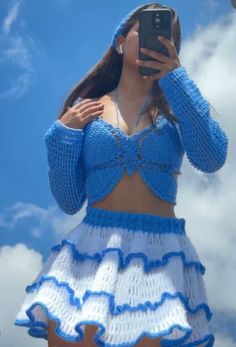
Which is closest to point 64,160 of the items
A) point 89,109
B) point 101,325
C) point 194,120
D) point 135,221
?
point 89,109

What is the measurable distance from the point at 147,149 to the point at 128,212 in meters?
0.20

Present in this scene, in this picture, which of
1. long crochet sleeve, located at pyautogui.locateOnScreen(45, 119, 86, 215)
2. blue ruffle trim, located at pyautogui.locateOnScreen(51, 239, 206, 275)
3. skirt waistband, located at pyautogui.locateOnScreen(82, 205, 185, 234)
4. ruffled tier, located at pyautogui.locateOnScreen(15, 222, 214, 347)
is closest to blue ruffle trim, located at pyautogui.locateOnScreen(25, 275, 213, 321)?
ruffled tier, located at pyautogui.locateOnScreen(15, 222, 214, 347)

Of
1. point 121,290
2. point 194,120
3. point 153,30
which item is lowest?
point 121,290

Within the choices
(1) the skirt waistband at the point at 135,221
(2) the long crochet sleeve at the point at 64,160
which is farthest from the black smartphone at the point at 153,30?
(1) the skirt waistband at the point at 135,221

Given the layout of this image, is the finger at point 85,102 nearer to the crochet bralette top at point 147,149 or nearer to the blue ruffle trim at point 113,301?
the crochet bralette top at point 147,149

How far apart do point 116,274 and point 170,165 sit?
41 cm

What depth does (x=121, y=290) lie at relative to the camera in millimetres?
1808

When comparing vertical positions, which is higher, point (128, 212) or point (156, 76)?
point (156, 76)

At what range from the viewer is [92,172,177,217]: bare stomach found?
197cm

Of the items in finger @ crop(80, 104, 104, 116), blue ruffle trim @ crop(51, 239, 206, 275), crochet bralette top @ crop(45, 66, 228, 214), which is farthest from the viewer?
finger @ crop(80, 104, 104, 116)

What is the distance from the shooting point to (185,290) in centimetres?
190

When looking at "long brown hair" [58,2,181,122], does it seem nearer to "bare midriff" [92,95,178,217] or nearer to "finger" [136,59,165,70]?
"finger" [136,59,165,70]

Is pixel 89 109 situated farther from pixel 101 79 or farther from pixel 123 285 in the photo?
pixel 123 285

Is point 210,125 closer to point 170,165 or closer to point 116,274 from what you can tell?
point 170,165
